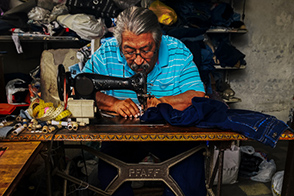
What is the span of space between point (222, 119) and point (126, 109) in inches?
23.1

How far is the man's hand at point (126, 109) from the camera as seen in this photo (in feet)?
5.07

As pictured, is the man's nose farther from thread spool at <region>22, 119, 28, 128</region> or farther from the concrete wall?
the concrete wall

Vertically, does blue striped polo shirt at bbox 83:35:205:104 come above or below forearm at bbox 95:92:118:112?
above

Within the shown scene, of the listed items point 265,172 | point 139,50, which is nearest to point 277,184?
point 265,172

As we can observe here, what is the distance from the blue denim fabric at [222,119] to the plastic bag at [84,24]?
1710 millimetres

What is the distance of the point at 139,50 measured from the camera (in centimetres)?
163

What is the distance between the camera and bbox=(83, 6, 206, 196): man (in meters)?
1.58

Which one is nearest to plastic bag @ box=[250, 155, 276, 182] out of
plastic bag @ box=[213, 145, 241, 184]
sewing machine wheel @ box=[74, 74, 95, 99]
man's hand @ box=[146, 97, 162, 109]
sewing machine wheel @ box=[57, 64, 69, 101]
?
plastic bag @ box=[213, 145, 241, 184]

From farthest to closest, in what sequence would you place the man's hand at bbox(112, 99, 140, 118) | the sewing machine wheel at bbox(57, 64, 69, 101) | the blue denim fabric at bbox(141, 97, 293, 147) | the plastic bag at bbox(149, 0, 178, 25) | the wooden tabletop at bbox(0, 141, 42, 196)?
the plastic bag at bbox(149, 0, 178, 25) < the man's hand at bbox(112, 99, 140, 118) < the sewing machine wheel at bbox(57, 64, 69, 101) < the blue denim fabric at bbox(141, 97, 293, 147) < the wooden tabletop at bbox(0, 141, 42, 196)

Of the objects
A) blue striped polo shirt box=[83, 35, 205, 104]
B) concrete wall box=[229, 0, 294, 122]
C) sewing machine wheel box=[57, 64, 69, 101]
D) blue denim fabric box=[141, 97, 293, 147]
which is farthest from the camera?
concrete wall box=[229, 0, 294, 122]

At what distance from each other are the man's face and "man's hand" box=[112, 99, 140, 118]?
0.86 feet

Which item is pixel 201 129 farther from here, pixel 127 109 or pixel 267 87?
pixel 267 87

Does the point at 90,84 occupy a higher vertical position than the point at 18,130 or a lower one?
higher

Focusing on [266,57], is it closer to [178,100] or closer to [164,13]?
[164,13]
